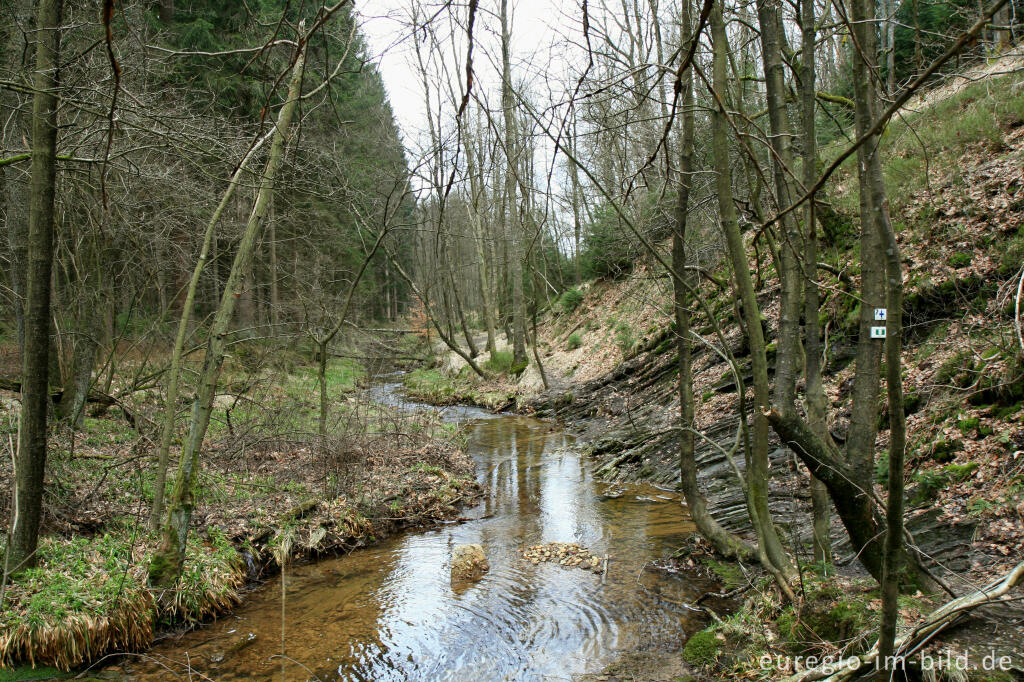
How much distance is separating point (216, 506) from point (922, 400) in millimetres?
9043

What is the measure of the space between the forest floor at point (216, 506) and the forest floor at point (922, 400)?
387 centimetres

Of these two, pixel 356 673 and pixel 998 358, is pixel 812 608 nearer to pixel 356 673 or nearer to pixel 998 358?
pixel 356 673

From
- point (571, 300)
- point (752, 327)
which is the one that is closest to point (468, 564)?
point (752, 327)

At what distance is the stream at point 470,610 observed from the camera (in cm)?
522

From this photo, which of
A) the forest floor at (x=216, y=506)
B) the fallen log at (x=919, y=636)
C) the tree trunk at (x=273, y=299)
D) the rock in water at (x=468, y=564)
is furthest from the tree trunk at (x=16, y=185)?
the fallen log at (x=919, y=636)

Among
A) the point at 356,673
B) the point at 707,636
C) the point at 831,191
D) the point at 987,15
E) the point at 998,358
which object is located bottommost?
the point at 356,673

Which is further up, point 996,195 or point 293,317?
point 996,195

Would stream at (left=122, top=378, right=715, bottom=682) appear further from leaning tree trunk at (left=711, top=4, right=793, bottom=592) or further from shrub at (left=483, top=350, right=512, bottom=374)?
shrub at (left=483, top=350, right=512, bottom=374)

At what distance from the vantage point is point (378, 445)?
10.9m

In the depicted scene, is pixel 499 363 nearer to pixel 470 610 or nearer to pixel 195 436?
pixel 470 610

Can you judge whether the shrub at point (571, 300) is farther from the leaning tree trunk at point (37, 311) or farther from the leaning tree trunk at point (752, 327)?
the leaning tree trunk at point (37, 311)


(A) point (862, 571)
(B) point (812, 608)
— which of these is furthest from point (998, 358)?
(B) point (812, 608)

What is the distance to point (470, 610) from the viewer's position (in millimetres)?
6211

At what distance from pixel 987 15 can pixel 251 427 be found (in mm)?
10365
